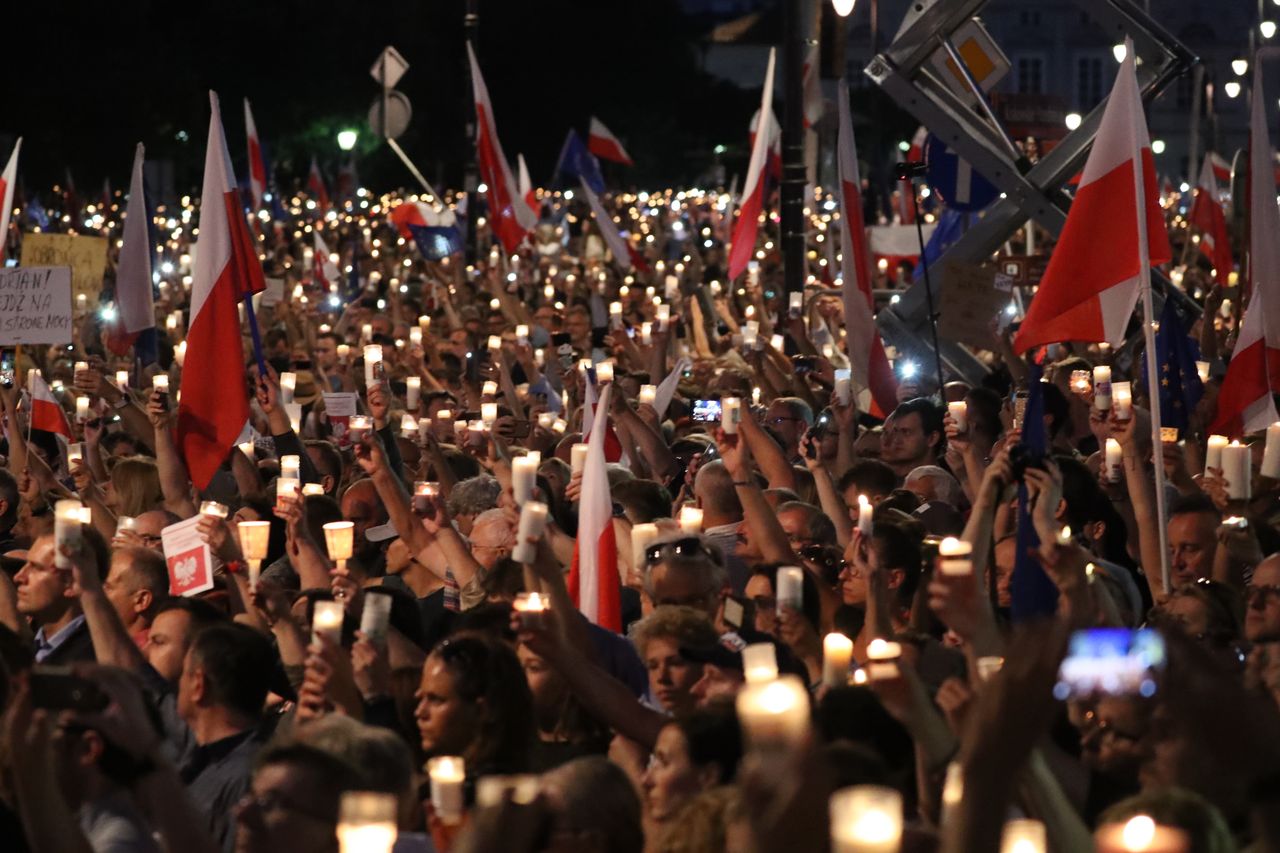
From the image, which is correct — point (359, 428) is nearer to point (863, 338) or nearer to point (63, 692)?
point (863, 338)

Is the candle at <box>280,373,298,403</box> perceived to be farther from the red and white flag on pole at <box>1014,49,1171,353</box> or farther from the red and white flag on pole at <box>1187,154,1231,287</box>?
the red and white flag on pole at <box>1187,154,1231,287</box>

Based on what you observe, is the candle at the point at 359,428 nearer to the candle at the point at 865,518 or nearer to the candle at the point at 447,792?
the candle at the point at 865,518

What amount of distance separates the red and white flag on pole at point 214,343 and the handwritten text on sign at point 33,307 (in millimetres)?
1091

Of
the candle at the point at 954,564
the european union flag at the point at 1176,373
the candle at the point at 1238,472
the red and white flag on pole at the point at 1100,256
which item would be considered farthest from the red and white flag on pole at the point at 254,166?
the candle at the point at 954,564

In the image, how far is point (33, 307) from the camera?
11.8 m

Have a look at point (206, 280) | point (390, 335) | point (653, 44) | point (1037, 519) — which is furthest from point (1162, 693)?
point (653, 44)

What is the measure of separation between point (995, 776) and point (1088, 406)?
27.3 ft

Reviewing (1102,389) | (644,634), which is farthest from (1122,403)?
→ (644,634)

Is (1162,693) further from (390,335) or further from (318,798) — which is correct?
(390,335)

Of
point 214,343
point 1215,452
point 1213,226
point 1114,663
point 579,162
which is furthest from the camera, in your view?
point 579,162

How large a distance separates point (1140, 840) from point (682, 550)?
3697 mm

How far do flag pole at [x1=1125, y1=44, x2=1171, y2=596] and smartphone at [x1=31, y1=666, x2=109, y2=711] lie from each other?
4013mm

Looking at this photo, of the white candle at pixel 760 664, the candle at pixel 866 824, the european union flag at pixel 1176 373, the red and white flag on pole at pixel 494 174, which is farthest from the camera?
the red and white flag on pole at pixel 494 174

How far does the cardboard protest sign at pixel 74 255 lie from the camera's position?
45.9 feet
